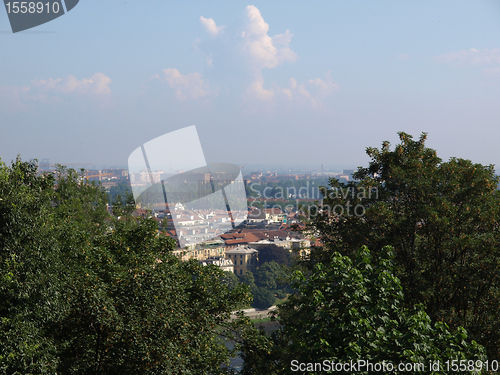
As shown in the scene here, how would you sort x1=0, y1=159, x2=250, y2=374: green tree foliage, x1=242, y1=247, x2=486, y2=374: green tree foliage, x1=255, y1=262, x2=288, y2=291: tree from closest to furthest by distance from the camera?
1. x1=242, y1=247, x2=486, y2=374: green tree foliage
2. x1=0, y1=159, x2=250, y2=374: green tree foliage
3. x1=255, y1=262, x2=288, y2=291: tree

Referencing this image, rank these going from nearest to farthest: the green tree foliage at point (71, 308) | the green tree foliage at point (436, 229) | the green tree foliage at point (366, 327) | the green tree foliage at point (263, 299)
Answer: the green tree foliage at point (366, 327) → the green tree foliage at point (71, 308) → the green tree foliage at point (436, 229) → the green tree foliage at point (263, 299)

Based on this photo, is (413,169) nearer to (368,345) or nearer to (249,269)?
(368,345)

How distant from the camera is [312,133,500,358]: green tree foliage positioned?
270 inches

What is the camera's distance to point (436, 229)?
7.30m

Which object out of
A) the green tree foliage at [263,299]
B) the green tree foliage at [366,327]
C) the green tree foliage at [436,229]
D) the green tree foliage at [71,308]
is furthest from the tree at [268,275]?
the green tree foliage at [366,327]

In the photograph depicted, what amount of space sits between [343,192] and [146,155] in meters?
3.84

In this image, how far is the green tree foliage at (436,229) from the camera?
22.5ft

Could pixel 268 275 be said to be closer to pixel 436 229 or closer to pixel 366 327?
pixel 436 229

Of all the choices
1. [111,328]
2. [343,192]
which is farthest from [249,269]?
[111,328]

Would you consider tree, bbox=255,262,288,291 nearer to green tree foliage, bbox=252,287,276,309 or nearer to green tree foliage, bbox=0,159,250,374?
green tree foliage, bbox=252,287,276,309

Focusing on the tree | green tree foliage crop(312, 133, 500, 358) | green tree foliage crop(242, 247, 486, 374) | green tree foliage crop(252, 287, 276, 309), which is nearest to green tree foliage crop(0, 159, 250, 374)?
green tree foliage crop(242, 247, 486, 374)

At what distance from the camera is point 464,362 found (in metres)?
3.54

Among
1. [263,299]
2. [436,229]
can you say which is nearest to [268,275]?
[263,299]

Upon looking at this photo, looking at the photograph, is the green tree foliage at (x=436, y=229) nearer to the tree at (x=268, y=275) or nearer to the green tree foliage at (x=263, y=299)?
the green tree foliage at (x=263, y=299)
